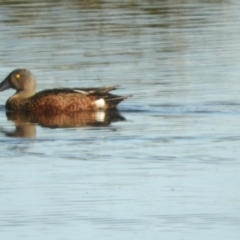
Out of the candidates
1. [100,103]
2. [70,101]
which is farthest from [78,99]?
[100,103]

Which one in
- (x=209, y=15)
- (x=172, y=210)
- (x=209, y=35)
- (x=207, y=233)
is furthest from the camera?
(x=209, y=15)

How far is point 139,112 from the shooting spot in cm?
1586

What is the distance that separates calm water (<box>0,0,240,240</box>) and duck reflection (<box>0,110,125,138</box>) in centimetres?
5

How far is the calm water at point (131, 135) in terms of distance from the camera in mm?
10391

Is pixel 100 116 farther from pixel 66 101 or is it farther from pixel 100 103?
pixel 66 101

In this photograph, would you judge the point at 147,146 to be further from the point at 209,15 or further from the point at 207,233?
the point at 209,15

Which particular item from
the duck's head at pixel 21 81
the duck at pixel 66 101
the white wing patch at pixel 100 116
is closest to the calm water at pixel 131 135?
the white wing patch at pixel 100 116

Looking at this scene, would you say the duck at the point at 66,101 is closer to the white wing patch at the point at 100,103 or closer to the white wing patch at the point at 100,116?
the white wing patch at the point at 100,103

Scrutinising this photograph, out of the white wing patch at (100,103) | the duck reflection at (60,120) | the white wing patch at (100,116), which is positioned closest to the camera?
the duck reflection at (60,120)

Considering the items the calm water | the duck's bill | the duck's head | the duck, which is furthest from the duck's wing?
the duck's bill

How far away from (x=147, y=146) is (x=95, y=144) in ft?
2.13

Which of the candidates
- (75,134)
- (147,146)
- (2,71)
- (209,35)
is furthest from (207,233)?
(209,35)

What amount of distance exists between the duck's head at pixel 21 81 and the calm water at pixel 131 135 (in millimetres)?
500

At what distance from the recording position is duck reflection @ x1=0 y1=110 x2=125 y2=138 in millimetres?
15094
